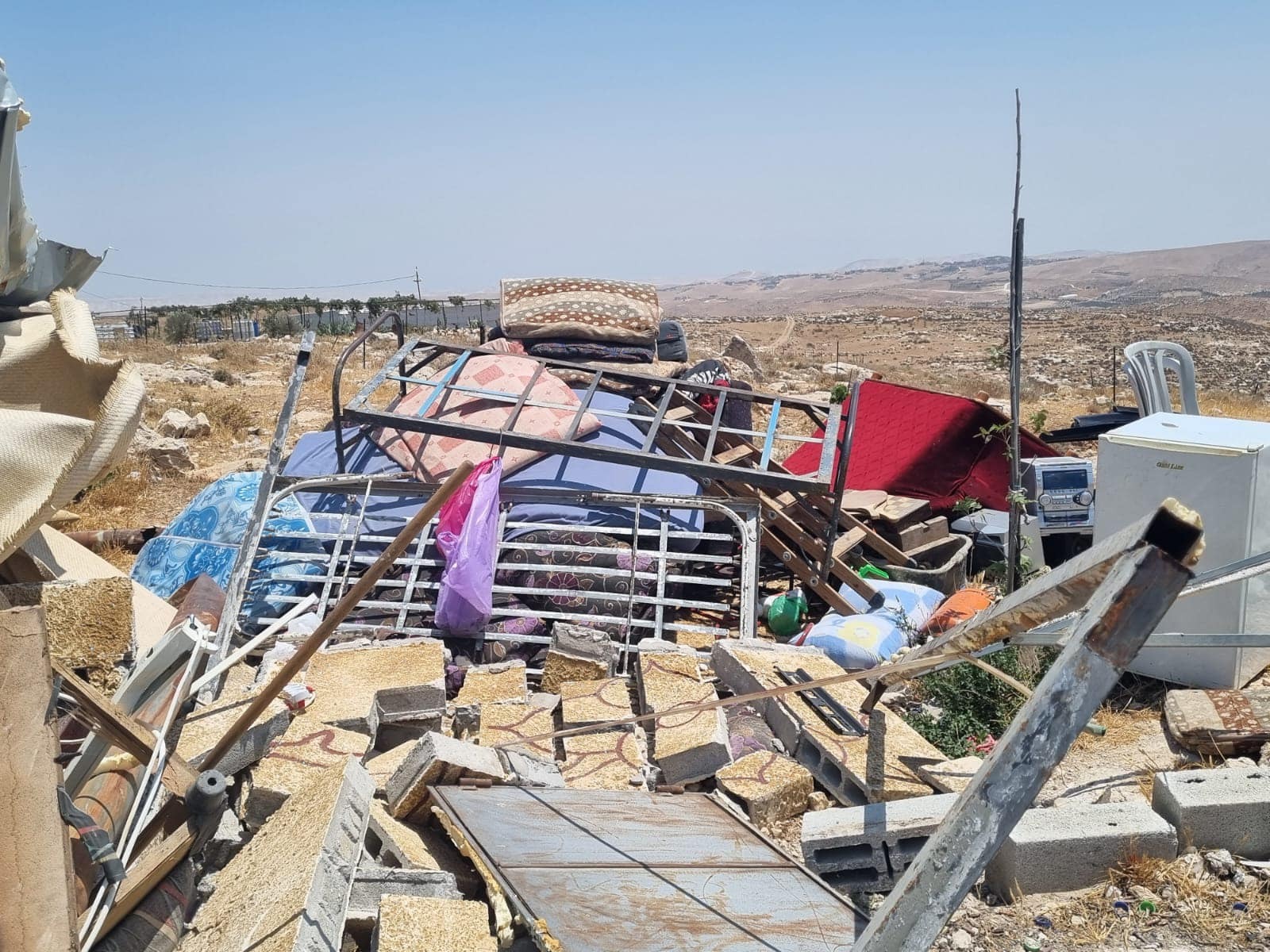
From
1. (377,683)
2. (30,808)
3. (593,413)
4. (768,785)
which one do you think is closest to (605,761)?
(768,785)

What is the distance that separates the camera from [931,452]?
344 inches

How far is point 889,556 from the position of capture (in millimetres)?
7426

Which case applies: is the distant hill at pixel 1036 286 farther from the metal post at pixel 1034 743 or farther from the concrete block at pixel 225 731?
the metal post at pixel 1034 743

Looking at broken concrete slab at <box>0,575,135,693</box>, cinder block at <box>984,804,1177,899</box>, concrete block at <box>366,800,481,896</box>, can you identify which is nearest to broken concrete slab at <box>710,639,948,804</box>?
cinder block at <box>984,804,1177,899</box>

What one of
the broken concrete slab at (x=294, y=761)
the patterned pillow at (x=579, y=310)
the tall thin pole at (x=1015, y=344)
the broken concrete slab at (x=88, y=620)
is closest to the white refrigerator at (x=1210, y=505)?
the tall thin pole at (x=1015, y=344)

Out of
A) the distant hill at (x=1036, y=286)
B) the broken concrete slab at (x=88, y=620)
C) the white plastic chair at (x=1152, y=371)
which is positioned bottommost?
the distant hill at (x=1036, y=286)

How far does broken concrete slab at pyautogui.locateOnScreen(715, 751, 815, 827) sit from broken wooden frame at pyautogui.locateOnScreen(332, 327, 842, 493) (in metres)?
2.09

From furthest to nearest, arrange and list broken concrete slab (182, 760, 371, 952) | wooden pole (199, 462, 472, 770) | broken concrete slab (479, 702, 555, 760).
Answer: broken concrete slab (479, 702, 555, 760), broken concrete slab (182, 760, 371, 952), wooden pole (199, 462, 472, 770)

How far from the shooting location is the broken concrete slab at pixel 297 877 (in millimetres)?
2732

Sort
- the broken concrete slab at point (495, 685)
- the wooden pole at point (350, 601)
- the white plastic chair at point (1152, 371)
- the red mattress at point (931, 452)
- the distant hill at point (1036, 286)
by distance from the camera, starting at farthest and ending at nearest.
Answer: the distant hill at point (1036, 286) < the red mattress at point (931, 452) < the white plastic chair at point (1152, 371) < the broken concrete slab at point (495, 685) < the wooden pole at point (350, 601)

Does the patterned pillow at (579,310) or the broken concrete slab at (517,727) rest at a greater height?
the patterned pillow at (579,310)

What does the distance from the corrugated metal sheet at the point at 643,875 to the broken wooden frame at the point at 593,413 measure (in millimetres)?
2656

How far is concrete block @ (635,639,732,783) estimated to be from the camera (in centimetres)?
426

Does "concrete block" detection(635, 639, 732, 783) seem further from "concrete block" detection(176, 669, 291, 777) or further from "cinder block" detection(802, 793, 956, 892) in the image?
"concrete block" detection(176, 669, 291, 777)
